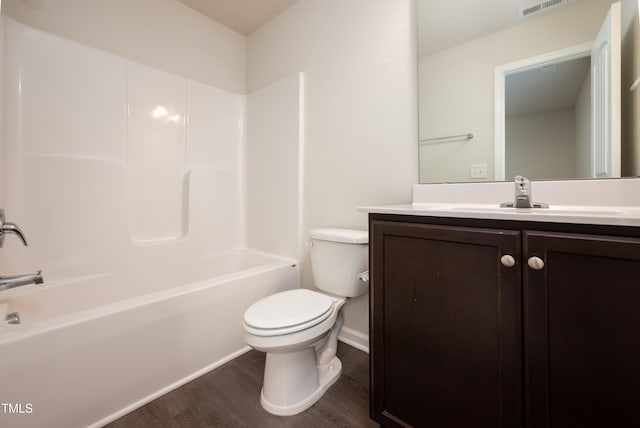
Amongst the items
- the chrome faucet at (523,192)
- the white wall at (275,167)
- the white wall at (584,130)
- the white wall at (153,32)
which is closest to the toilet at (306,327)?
the white wall at (275,167)

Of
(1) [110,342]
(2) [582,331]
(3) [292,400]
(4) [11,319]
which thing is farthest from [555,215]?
(4) [11,319]

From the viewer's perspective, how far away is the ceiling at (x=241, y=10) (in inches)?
82.1

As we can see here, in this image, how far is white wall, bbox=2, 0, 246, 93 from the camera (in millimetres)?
1611

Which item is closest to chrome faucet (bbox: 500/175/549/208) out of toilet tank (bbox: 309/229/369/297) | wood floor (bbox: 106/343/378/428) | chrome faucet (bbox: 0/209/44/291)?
toilet tank (bbox: 309/229/369/297)

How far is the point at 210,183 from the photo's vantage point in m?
2.27

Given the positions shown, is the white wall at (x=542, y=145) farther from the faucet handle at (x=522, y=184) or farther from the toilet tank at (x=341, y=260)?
the toilet tank at (x=341, y=260)

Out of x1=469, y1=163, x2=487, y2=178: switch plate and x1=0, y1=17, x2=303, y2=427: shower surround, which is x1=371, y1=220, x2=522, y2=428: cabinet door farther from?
x1=0, y1=17, x2=303, y2=427: shower surround

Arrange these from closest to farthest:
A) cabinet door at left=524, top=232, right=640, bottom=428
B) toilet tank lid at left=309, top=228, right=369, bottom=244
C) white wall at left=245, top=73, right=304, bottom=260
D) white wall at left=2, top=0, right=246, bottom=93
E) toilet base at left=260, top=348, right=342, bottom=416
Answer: cabinet door at left=524, top=232, right=640, bottom=428 < toilet base at left=260, top=348, right=342, bottom=416 < toilet tank lid at left=309, top=228, right=369, bottom=244 < white wall at left=2, top=0, right=246, bottom=93 < white wall at left=245, top=73, right=304, bottom=260

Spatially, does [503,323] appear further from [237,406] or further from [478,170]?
[237,406]

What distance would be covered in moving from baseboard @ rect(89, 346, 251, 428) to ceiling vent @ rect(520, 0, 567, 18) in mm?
2251

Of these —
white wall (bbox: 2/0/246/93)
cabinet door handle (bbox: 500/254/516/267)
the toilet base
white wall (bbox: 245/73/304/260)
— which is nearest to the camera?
cabinet door handle (bbox: 500/254/516/267)

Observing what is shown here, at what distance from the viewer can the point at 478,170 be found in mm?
1339

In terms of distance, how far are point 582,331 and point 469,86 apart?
1202 mm

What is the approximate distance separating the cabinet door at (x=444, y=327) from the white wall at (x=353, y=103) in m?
0.66
